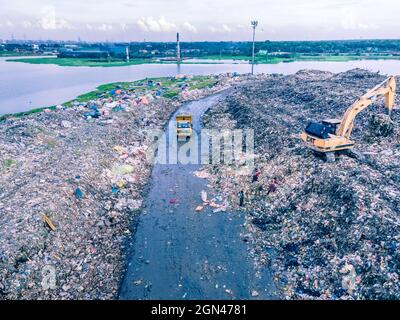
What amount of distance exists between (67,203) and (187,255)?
5348 millimetres

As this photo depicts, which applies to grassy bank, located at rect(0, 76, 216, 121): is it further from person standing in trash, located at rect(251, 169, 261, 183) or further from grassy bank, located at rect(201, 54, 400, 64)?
grassy bank, located at rect(201, 54, 400, 64)

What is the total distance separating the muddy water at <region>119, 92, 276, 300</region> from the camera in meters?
9.20

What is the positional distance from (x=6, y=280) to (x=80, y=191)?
204 inches

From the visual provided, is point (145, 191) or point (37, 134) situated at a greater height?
point (37, 134)

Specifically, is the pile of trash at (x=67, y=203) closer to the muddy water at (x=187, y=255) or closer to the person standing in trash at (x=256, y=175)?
the muddy water at (x=187, y=255)

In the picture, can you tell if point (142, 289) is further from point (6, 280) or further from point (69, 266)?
point (6, 280)

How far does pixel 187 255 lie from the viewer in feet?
35.1

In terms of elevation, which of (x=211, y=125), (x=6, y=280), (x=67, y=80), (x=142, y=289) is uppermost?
(x=67, y=80)

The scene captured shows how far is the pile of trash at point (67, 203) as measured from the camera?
9125 mm

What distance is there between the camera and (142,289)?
9250 mm

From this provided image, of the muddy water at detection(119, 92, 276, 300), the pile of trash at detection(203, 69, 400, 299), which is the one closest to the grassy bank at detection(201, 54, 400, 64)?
the pile of trash at detection(203, 69, 400, 299)

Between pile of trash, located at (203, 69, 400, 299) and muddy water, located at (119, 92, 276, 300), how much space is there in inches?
28.4
